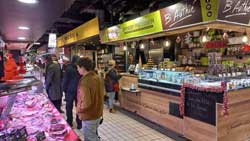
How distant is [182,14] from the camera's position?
474 cm

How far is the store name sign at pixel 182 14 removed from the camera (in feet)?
14.4

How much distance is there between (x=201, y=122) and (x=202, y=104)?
35cm

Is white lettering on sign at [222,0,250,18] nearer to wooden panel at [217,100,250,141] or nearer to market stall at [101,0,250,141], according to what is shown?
market stall at [101,0,250,141]

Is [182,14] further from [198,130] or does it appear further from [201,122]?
[198,130]

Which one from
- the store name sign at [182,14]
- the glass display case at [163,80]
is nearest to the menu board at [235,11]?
the store name sign at [182,14]

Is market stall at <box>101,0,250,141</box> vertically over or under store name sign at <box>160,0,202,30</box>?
under

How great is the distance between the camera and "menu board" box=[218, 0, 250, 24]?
4113 millimetres

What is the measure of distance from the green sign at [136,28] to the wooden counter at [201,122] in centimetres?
167

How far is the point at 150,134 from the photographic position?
195 inches

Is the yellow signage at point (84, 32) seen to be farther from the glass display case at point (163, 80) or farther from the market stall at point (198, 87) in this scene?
the glass display case at point (163, 80)

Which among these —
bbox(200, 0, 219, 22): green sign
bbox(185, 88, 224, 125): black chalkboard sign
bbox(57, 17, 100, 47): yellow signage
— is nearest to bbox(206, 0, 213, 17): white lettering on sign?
bbox(200, 0, 219, 22): green sign

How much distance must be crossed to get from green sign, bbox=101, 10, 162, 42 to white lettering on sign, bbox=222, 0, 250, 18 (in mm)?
1701

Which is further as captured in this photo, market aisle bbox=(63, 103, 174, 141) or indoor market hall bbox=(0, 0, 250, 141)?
market aisle bbox=(63, 103, 174, 141)

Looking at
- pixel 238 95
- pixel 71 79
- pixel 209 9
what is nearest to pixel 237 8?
pixel 209 9
